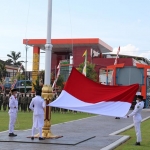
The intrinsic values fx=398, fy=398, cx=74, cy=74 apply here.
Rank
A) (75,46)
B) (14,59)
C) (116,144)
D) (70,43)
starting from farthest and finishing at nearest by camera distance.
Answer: (14,59)
(75,46)
(70,43)
(116,144)

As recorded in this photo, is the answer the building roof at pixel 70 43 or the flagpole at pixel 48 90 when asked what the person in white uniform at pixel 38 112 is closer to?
the flagpole at pixel 48 90

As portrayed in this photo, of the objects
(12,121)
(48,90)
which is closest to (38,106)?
(48,90)

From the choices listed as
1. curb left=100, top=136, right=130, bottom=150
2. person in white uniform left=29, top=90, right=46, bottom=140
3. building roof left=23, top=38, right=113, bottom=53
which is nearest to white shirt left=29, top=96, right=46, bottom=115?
person in white uniform left=29, top=90, right=46, bottom=140

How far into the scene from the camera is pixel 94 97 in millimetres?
12625

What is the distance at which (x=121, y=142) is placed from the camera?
42.0 ft

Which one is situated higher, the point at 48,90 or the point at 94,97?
the point at 48,90

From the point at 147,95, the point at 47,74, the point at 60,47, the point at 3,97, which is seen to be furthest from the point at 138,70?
the point at 60,47

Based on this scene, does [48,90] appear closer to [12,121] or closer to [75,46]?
[12,121]

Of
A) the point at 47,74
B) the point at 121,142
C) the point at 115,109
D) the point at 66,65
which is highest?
the point at 66,65

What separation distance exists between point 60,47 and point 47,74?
2186 inches

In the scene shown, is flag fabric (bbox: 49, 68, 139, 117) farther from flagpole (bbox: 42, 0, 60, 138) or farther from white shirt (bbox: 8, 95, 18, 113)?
white shirt (bbox: 8, 95, 18, 113)

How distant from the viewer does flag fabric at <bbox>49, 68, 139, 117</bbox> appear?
39.6ft

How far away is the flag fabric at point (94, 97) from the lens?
39.6 feet

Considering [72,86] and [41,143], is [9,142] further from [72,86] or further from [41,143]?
[72,86]
